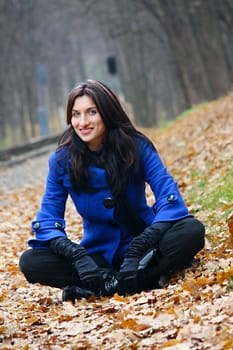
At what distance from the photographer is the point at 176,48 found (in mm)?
24328

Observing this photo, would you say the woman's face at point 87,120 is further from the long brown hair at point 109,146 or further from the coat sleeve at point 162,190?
the coat sleeve at point 162,190

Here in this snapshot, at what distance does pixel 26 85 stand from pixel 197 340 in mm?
33268

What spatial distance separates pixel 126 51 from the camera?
33812mm

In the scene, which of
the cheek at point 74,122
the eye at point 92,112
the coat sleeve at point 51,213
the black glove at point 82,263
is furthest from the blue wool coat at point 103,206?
the eye at point 92,112

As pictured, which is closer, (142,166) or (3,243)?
(142,166)

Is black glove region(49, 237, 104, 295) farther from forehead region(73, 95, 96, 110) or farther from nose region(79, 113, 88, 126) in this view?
forehead region(73, 95, 96, 110)

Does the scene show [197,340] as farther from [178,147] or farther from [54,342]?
[178,147]

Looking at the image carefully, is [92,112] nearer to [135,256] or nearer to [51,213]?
[51,213]

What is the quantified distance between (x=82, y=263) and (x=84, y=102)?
44.7 inches

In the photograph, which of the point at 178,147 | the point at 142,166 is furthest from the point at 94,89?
the point at 178,147

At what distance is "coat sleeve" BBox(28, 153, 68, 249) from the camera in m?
5.46

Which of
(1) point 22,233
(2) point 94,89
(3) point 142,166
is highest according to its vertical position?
(2) point 94,89

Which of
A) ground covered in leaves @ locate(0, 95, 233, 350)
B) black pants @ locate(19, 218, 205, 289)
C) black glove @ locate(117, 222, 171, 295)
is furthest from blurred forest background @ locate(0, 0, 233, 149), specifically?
black glove @ locate(117, 222, 171, 295)

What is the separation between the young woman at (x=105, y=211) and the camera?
5.33m
